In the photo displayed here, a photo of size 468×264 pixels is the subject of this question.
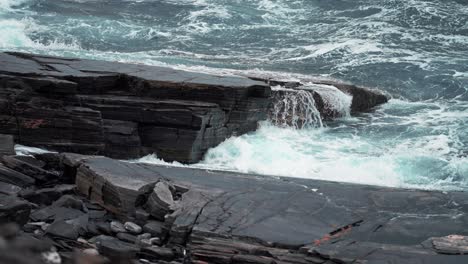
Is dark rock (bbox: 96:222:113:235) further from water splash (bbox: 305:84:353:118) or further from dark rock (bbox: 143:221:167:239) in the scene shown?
water splash (bbox: 305:84:353:118)

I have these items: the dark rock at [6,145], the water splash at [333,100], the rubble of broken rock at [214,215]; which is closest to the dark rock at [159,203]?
the rubble of broken rock at [214,215]

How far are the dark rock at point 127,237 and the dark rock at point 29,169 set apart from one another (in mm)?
1633

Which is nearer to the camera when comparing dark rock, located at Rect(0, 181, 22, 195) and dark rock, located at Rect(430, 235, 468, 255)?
dark rock, located at Rect(430, 235, 468, 255)

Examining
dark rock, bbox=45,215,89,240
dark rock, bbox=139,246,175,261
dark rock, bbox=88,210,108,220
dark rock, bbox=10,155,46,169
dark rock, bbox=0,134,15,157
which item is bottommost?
dark rock, bbox=139,246,175,261

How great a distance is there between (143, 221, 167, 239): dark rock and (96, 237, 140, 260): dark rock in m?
0.33

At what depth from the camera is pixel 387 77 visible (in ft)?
47.5

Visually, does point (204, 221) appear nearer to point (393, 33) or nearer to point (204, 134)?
point (204, 134)

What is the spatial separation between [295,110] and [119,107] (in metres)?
3.45

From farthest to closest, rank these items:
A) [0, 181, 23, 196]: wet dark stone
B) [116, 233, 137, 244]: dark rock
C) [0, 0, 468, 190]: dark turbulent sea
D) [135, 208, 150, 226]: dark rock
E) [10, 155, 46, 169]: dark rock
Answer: [0, 0, 468, 190]: dark turbulent sea, [10, 155, 46, 169]: dark rock, [0, 181, 23, 196]: wet dark stone, [135, 208, 150, 226]: dark rock, [116, 233, 137, 244]: dark rock

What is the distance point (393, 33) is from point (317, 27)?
2516mm

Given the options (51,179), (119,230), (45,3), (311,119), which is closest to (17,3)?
(45,3)

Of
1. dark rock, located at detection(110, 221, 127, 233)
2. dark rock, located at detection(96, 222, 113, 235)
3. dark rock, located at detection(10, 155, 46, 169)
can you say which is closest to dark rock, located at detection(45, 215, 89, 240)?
dark rock, located at detection(96, 222, 113, 235)

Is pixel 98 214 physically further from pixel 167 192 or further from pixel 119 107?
pixel 119 107

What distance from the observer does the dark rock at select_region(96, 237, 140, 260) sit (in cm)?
474
